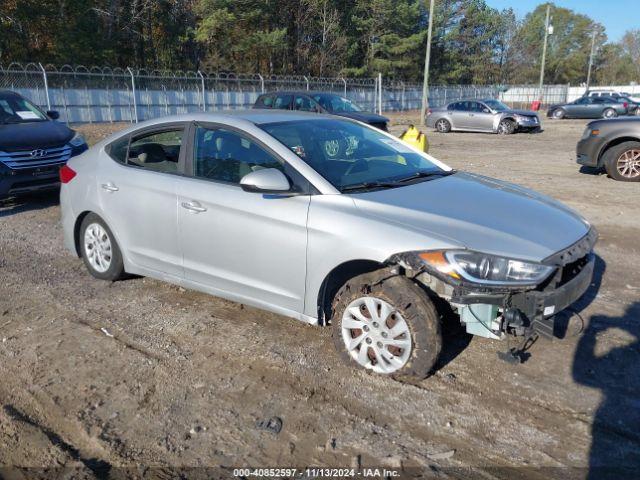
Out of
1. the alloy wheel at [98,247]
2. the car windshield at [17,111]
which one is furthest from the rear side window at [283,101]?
the alloy wheel at [98,247]

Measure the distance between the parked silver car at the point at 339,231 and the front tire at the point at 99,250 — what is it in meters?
0.03

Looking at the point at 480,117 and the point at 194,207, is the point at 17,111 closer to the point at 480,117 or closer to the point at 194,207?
the point at 194,207

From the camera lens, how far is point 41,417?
3.15 m

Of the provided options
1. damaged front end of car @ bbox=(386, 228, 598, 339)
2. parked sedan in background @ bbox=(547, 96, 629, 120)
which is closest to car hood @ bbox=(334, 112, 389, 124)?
damaged front end of car @ bbox=(386, 228, 598, 339)

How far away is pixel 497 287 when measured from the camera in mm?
3090

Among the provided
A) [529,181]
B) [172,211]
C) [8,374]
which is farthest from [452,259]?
[529,181]

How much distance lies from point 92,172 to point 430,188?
3055 millimetres

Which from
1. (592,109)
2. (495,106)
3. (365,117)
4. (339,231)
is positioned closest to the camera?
(339,231)

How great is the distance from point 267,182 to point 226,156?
2.50 ft

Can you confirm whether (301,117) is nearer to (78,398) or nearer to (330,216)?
(330,216)

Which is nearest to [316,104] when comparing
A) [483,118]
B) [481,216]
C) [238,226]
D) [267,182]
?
[483,118]

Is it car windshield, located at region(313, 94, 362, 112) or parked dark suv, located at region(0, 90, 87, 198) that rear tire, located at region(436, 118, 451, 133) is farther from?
parked dark suv, located at region(0, 90, 87, 198)

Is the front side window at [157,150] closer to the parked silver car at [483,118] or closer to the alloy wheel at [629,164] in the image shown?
the alloy wheel at [629,164]

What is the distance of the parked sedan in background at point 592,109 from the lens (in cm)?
3123
